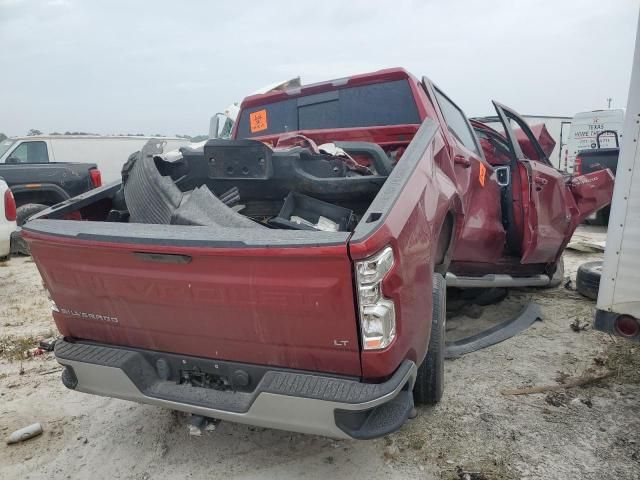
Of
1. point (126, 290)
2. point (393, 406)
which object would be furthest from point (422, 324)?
point (126, 290)

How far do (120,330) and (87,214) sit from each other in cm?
106

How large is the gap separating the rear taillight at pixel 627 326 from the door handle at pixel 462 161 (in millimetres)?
1354

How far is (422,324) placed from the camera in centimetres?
229

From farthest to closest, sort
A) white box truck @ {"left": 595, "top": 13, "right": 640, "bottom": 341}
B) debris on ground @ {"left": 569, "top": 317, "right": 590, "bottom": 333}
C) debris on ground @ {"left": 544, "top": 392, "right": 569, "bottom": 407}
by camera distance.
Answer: debris on ground @ {"left": 569, "top": 317, "right": 590, "bottom": 333}, debris on ground @ {"left": 544, "top": 392, "right": 569, "bottom": 407}, white box truck @ {"left": 595, "top": 13, "right": 640, "bottom": 341}

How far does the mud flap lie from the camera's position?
3668mm

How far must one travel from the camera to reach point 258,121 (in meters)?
4.46

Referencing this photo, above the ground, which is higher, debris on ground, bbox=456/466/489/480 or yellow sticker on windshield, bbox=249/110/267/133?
yellow sticker on windshield, bbox=249/110/267/133

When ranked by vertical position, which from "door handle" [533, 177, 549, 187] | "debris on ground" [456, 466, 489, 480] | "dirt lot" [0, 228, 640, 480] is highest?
"door handle" [533, 177, 549, 187]

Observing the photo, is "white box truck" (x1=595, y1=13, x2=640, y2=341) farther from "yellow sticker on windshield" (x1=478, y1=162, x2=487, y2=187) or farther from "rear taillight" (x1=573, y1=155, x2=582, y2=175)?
"rear taillight" (x1=573, y1=155, x2=582, y2=175)

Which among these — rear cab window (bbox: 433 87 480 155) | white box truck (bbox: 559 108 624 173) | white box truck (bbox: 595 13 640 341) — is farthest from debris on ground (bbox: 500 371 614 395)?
white box truck (bbox: 559 108 624 173)

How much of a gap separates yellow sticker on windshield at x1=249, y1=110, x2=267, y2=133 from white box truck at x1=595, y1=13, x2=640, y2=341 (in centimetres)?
278

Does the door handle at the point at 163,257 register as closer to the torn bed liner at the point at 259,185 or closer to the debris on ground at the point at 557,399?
the torn bed liner at the point at 259,185

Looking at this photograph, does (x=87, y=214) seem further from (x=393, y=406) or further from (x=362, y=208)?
(x=393, y=406)

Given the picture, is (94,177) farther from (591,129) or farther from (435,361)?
(591,129)
